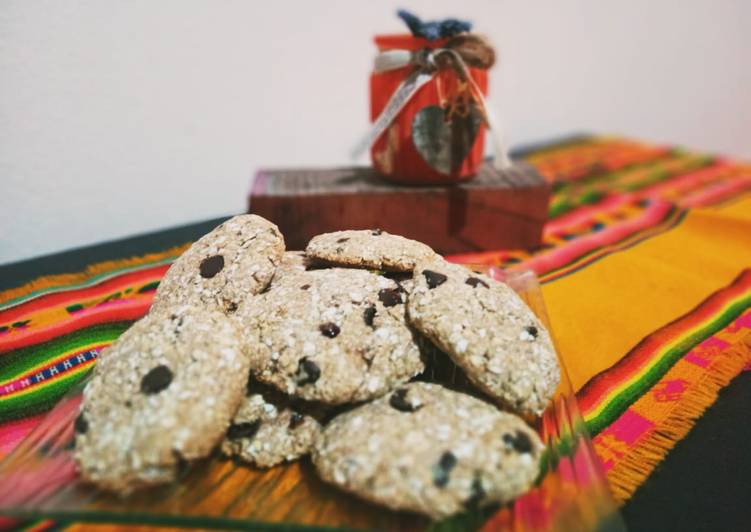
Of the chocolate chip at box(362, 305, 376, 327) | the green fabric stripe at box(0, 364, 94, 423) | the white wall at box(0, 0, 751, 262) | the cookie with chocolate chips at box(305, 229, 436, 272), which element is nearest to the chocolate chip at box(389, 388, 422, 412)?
the chocolate chip at box(362, 305, 376, 327)

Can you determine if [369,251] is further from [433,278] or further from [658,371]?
[658,371]

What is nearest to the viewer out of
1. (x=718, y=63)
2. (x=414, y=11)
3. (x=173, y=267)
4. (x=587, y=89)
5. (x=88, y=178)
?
(x=173, y=267)

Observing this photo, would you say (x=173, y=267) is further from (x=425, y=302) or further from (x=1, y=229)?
(x=1, y=229)

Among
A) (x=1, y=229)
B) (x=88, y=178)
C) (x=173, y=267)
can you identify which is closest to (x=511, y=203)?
(x=173, y=267)

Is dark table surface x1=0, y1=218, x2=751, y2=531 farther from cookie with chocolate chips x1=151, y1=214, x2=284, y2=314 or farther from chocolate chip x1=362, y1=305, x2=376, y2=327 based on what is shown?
chocolate chip x1=362, y1=305, x2=376, y2=327

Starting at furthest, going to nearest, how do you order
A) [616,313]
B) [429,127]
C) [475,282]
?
[429,127], [616,313], [475,282]

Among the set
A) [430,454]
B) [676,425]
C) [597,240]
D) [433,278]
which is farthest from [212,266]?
[597,240]
